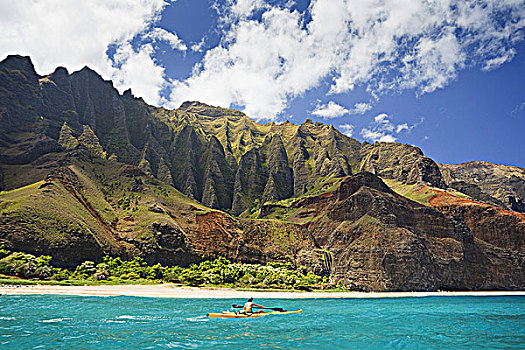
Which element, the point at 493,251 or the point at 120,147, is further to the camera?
the point at 120,147

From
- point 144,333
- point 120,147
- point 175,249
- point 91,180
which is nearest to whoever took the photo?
point 144,333

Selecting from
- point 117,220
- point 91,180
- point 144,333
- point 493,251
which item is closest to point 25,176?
point 91,180

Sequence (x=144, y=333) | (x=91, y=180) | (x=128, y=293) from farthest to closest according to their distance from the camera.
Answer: (x=91, y=180)
(x=128, y=293)
(x=144, y=333)

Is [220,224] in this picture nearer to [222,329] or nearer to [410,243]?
[410,243]

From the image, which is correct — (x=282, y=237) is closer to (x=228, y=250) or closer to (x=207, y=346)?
(x=228, y=250)

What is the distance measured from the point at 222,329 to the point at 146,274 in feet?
194

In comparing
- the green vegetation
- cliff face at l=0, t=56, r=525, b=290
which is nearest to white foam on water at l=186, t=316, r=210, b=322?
the green vegetation

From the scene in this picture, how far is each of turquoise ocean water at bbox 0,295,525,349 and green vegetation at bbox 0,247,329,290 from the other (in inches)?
944

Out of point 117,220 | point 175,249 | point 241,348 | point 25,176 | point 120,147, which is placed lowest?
point 241,348

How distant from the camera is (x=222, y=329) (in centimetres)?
3089

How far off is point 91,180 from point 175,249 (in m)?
42.1

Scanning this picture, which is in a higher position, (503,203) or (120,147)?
(120,147)

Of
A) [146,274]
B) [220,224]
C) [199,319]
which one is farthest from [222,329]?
[220,224]

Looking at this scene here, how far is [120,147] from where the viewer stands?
7343 inches
